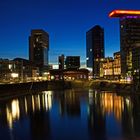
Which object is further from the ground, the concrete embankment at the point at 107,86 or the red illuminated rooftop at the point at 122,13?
the red illuminated rooftop at the point at 122,13

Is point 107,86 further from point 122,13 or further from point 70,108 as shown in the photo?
point 70,108

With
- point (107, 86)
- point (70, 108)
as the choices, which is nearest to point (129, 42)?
point (107, 86)

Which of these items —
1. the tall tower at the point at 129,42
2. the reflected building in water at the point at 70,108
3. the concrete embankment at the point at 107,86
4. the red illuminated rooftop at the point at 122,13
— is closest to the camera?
the reflected building in water at the point at 70,108

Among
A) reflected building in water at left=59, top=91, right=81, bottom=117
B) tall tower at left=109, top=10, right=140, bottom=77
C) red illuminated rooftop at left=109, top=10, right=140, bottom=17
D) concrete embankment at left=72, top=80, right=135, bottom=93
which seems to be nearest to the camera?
reflected building in water at left=59, top=91, right=81, bottom=117

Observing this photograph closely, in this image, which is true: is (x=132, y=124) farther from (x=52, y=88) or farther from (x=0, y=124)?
(x=52, y=88)

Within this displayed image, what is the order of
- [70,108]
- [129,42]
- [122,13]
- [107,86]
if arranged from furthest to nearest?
[129,42]
[122,13]
[107,86]
[70,108]

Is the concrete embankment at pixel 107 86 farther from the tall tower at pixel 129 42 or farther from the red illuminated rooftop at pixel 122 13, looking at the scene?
the red illuminated rooftop at pixel 122 13

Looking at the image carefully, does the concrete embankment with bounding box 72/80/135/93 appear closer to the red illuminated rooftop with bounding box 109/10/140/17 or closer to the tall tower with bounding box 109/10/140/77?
the tall tower with bounding box 109/10/140/77

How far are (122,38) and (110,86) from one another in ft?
200

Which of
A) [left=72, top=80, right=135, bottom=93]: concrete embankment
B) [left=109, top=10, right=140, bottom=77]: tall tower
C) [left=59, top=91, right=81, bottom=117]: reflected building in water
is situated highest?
[left=109, top=10, right=140, bottom=77]: tall tower

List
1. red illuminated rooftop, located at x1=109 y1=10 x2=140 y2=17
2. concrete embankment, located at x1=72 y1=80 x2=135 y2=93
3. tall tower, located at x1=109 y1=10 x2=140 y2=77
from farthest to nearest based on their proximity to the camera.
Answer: tall tower, located at x1=109 y1=10 x2=140 y2=77 < red illuminated rooftop, located at x1=109 y1=10 x2=140 y2=17 < concrete embankment, located at x1=72 y1=80 x2=135 y2=93

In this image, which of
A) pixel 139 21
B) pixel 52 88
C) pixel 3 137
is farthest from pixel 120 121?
pixel 139 21

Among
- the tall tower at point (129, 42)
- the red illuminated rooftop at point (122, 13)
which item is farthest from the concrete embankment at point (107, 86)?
the red illuminated rooftop at point (122, 13)

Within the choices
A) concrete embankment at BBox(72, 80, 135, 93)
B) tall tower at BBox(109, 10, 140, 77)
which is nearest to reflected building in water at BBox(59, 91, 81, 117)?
concrete embankment at BBox(72, 80, 135, 93)
